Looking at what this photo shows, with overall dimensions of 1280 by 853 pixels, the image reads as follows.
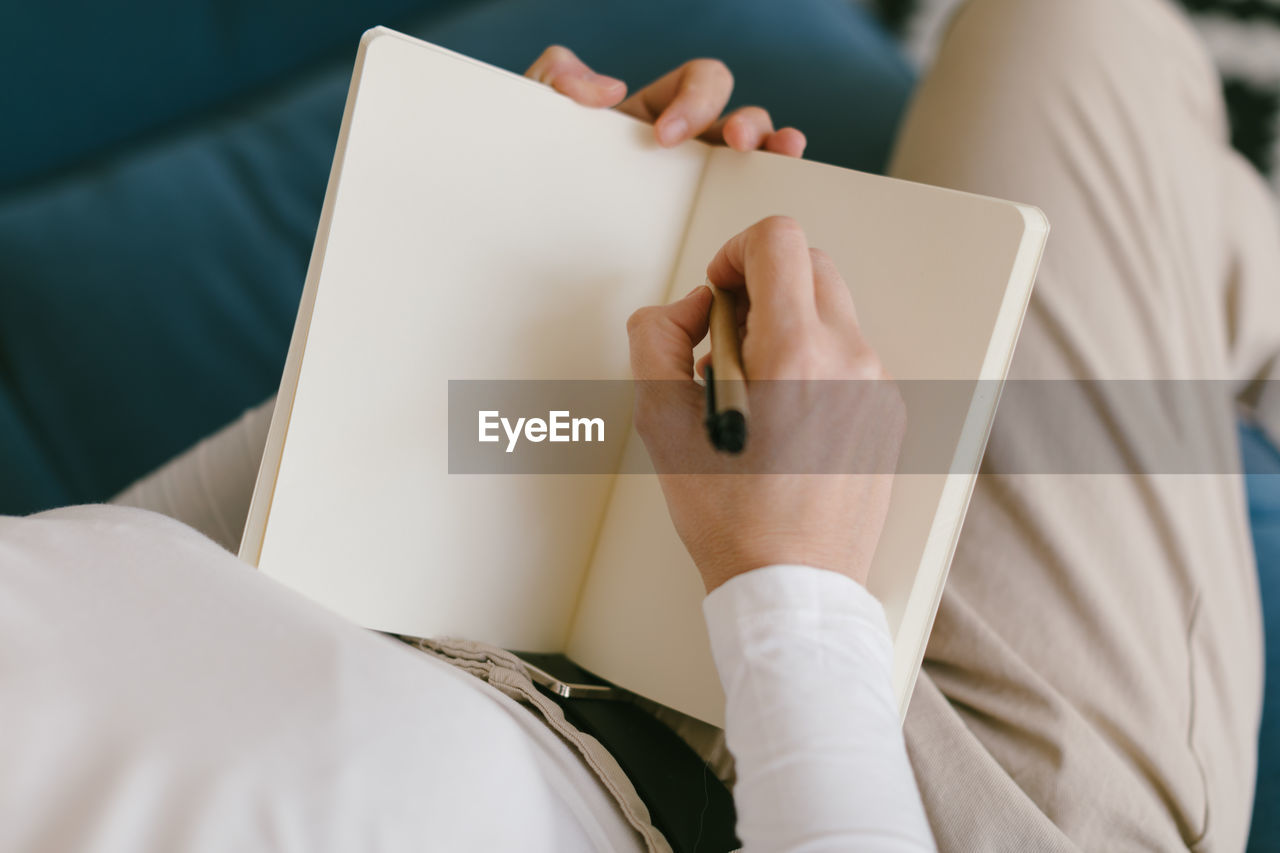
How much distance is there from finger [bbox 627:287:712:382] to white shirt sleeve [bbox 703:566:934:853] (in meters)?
0.10

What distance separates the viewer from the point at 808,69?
0.91 metres

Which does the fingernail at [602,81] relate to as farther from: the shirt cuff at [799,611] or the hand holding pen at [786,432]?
the shirt cuff at [799,611]

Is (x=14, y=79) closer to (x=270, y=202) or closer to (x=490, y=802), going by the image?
(x=270, y=202)

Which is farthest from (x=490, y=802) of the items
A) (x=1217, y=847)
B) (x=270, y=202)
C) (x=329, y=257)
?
(x=270, y=202)

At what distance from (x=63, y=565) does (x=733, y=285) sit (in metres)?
0.33

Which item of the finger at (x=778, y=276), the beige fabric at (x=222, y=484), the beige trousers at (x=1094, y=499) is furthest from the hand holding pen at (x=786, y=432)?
the beige fabric at (x=222, y=484)

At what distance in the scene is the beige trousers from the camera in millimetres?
508

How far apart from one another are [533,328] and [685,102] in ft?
0.56

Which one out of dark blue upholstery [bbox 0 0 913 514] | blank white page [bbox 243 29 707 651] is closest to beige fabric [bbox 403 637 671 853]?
blank white page [bbox 243 29 707 651]

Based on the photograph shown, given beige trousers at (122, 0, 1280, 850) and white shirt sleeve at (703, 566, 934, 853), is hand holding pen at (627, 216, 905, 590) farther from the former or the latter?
beige trousers at (122, 0, 1280, 850)

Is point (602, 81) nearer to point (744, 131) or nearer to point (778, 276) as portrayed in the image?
point (744, 131)

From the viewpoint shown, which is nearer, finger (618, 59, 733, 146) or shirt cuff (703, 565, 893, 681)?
shirt cuff (703, 565, 893, 681)

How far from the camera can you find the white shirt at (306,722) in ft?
0.99

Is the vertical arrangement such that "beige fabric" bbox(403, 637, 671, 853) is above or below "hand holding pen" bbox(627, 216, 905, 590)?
below
